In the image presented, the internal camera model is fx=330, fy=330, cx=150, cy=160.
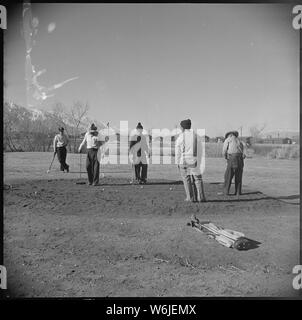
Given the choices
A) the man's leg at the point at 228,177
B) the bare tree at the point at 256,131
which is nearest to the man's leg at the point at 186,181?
the man's leg at the point at 228,177

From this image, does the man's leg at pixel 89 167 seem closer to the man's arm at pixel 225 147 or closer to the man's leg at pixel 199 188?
the man's leg at pixel 199 188

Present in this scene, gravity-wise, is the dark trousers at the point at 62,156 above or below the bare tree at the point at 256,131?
below

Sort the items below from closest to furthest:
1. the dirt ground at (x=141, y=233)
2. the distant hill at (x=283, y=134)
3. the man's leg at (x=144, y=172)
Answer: the dirt ground at (x=141, y=233) < the distant hill at (x=283, y=134) < the man's leg at (x=144, y=172)

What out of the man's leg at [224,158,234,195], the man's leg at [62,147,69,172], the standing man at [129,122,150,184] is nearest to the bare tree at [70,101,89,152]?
the man's leg at [62,147,69,172]

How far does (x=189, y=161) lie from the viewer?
11.2 ft

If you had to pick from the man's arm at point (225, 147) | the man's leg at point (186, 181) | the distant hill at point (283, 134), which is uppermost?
the distant hill at point (283, 134)

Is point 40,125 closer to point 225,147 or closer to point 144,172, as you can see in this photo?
point 144,172

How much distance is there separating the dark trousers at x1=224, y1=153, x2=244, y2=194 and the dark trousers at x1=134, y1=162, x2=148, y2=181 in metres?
0.84

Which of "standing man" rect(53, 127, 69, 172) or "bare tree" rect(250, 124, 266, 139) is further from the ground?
"bare tree" rect(250, 124, 266, 139)

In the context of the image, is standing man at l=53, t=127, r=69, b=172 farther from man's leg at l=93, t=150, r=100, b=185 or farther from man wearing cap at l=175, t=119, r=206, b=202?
man wearing cap at l=175, t=119, r=206, b=202

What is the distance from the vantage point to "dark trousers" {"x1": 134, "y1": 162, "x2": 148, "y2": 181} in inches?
138

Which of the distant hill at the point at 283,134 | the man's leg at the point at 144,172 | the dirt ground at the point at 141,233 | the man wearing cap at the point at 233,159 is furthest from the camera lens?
the man's leg at the point at 144,172

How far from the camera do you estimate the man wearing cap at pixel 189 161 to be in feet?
11.0
